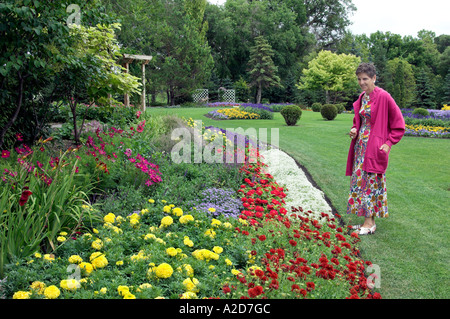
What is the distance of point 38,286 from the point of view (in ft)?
6.91

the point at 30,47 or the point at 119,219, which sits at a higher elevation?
the point at 30,47

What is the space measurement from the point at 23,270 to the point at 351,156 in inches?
134

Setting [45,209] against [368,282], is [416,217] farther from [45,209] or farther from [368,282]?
[45,209]

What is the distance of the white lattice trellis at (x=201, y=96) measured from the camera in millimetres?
30069

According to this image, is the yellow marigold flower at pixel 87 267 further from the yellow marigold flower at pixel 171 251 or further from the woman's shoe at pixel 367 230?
the woman's shoe at pixel 367 230

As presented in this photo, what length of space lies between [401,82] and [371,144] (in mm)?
25000

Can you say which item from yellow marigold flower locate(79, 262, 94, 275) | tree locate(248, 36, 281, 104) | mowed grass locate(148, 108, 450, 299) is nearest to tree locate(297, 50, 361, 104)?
tree locate(248, 36, 281, 104)

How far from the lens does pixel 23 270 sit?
2188 mm

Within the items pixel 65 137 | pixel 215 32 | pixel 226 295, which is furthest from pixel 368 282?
pixel 215 32

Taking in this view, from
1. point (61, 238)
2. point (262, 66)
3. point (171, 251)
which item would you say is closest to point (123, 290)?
point (171, 251)

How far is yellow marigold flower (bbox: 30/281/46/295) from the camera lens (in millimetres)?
2076

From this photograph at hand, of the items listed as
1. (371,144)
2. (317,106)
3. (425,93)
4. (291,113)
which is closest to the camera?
(371,144)

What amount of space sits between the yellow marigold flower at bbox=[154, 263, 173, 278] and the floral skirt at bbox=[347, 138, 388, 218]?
8.19 feet

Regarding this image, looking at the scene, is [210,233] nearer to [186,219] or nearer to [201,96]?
[186,219]
